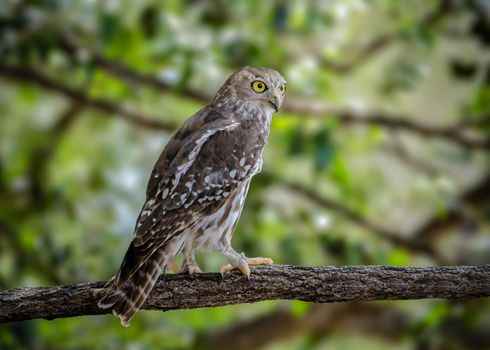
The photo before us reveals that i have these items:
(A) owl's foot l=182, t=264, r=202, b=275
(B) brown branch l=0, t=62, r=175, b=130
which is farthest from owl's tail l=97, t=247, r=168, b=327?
(B) brown branch l=0, t=62, r=175, b=130

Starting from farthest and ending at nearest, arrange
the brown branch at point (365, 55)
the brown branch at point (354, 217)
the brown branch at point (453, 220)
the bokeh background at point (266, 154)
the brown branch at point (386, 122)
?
the brown branch at point (365, 55)
the brown branch at point (453, 220)
the brown branch at point (354, 217)
the brown branch at point (386, 122)
the bokeh background at point (266, 154)

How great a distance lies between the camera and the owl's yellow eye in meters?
3.46

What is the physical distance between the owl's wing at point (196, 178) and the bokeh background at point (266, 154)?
2556 mm

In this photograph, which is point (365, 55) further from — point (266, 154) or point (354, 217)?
point (354, 217)

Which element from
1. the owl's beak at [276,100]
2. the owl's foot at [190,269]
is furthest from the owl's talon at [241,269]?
the owl's beak at [276,100]

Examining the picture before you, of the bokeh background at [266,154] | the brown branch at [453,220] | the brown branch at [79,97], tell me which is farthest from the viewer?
the brown branch at [453,220]

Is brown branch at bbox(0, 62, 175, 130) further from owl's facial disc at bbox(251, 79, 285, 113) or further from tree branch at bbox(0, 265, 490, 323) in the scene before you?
tree branch at bbox(0, 265, 490, 323)

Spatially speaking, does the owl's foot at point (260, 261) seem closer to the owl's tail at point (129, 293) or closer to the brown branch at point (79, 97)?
the owl's tail at point (129, 293)

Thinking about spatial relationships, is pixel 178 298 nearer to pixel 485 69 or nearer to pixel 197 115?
pixel 197 115

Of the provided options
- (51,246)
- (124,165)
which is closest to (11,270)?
(51,246)

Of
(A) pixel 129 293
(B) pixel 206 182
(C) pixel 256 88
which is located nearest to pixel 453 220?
(C) pixel 256 88

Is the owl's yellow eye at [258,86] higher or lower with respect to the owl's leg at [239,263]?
higher

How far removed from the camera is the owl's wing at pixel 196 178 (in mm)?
3234

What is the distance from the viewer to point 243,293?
326 cm
